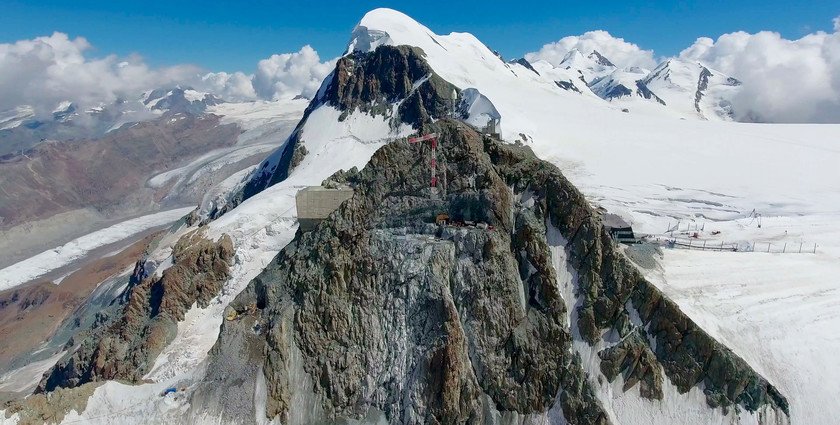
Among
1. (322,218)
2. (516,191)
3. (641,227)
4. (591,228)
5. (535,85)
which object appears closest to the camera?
(591,228)

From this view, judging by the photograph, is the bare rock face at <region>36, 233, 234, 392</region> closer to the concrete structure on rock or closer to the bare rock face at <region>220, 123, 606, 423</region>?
the bare rock face at <region>220, 123, 606, 423</region>

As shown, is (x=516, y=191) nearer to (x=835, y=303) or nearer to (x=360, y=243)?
(x=360, y=243)

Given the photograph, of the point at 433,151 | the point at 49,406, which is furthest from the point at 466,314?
the point at 49,406

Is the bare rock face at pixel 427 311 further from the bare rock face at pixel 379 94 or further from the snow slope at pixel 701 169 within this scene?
the bare rock face at pixel 379 94

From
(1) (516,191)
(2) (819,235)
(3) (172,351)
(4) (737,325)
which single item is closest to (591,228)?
(1) (516,191)

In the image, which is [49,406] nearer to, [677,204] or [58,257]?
[677,204]

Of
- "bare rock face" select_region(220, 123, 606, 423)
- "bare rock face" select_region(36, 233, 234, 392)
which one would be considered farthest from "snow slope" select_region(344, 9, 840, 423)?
"bare rock face" select_region(36, 233, 234, 392)
